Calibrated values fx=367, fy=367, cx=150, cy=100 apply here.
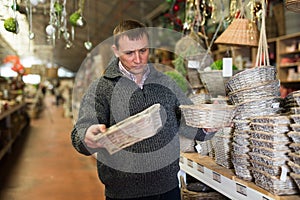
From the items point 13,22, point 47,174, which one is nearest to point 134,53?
point 13,22

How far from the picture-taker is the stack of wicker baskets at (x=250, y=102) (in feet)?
5.61

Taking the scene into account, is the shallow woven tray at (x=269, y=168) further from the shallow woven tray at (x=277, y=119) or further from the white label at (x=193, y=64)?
the white label at (x=193, y=64)

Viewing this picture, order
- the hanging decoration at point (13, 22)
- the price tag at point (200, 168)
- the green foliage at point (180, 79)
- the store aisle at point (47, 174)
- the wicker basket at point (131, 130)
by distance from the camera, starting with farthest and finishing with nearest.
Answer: the store aisle at point (47, 174)
the green foliage at point (180, 79)
the price tag at point (200, 168)
the hanging decoration at point (13, 22)
the wicker basket at point (131, 130)

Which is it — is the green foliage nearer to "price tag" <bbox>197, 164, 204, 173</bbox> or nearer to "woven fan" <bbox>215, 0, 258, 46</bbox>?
"woven fan" <bbox>215, 0, 258, 46</bbox>

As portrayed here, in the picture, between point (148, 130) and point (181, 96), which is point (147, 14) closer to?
point (181, 96)

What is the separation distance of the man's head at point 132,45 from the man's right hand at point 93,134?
0.37 meters

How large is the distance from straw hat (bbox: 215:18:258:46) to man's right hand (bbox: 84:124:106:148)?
4.20 ft

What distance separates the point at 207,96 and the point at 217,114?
92 cm

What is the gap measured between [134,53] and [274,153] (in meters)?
0.71

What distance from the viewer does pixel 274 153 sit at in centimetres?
148

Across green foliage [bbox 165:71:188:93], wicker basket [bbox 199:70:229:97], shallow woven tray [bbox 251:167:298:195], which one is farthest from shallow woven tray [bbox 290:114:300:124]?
green foliage [bbox 165:71:188:93]

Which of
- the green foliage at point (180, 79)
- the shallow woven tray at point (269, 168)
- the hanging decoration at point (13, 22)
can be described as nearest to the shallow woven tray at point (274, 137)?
the shallow woven tray at point (269, 168)

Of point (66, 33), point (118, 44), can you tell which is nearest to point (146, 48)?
A: point (118, 44)

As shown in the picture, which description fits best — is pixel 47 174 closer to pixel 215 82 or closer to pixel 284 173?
pixel 215 82
